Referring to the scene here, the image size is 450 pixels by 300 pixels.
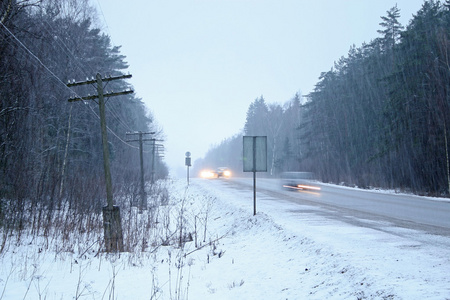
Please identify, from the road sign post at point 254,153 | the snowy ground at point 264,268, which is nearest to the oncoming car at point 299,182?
the road sign post at point 254,153

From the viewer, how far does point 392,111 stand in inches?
1128

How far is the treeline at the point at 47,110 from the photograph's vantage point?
10617mm

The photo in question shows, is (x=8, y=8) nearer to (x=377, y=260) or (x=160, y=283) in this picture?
(x=160, y=283)

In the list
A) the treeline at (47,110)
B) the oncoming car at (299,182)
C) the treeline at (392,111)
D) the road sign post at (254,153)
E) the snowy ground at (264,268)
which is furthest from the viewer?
the oncoming car at (299,182)

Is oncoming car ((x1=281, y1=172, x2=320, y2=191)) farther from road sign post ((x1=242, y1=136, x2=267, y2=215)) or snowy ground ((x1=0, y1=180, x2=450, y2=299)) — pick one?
snowy ground ((x1=0, y1=180, x2=450, y2=299))

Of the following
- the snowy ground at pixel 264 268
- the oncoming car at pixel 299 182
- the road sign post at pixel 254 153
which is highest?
the road sign post at pixel 254 153

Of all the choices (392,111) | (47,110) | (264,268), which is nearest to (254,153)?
(264,268)

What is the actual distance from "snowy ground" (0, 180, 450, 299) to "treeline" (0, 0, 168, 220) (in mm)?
2608

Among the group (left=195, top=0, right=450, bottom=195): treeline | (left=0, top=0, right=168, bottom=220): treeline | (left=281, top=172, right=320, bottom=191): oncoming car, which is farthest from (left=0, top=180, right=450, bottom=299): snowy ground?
(left=195, top=0, right=450, bottom=195): treeline

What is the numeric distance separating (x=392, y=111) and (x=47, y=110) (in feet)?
85.4

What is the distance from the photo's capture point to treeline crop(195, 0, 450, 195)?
23.3m

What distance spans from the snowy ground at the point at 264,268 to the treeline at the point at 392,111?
56.5 feet

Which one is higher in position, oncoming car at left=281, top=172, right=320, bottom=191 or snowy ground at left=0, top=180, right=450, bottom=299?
oncoming car at left=281, top=172, right=320, bottom=191

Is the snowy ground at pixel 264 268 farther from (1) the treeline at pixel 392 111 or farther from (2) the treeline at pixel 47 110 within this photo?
(1) the treeline at pixel 392 111
